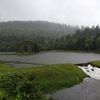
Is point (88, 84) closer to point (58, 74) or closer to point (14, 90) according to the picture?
point (58, 74)

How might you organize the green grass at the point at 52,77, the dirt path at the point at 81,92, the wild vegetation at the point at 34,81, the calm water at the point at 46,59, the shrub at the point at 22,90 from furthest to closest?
the calm water at the point at 46,59
the green grass at the point at 52,77
the dirt path at the point at 81,92
the wild vegetation at the point at 34,81
the shrub at the point at 22,90

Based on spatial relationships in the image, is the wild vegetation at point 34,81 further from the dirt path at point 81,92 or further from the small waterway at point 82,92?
the dirt path at point 81,92

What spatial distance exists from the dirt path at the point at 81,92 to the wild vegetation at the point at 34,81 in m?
1.91

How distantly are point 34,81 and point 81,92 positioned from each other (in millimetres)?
11168

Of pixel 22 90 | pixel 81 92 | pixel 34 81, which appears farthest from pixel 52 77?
pixel 22 90

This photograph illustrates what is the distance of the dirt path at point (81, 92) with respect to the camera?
1036 inches

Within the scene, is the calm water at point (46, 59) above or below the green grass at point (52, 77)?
below

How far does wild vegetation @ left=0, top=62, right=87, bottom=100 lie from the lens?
53.5 feet

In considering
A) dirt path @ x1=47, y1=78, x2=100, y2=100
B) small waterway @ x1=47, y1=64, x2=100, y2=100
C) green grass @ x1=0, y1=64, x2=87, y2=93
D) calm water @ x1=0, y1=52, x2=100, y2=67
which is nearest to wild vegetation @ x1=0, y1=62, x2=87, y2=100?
green grass @ x1=0, y1=64, x2=87, y2=93

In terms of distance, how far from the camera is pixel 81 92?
28984 mm

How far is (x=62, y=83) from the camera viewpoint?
33.0 metres

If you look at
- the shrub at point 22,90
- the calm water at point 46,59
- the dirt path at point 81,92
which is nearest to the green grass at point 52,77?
the dirt path at point 81,92

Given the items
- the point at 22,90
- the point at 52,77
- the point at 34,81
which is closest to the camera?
the point at 22,90

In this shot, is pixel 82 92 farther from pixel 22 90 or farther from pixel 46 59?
pixel 46 59
